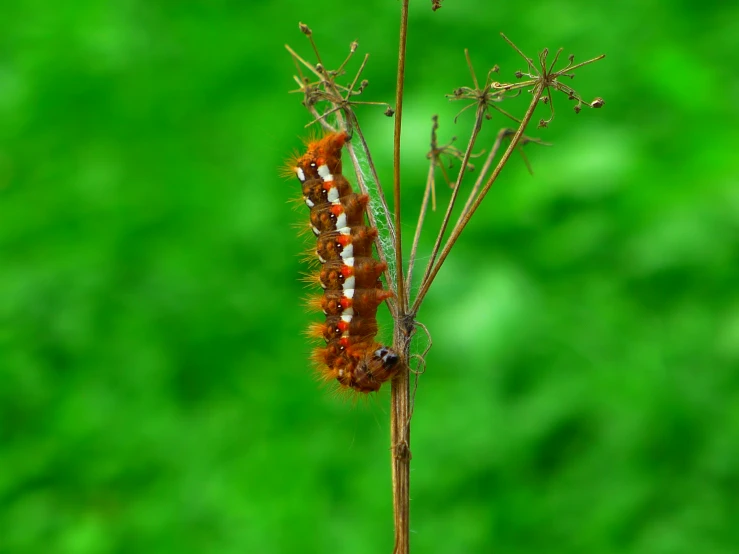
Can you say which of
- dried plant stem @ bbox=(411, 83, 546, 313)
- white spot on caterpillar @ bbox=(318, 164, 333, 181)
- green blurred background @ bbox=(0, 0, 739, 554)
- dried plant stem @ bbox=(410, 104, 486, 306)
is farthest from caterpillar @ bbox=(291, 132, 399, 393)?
green blurred background @ bbox=(0, 0, 739, 554)

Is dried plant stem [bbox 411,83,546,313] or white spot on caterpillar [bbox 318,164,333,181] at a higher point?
white spot on caterpillar [bbox 318,164,333,181]

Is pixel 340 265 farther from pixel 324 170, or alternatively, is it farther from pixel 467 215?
pixel 467 215

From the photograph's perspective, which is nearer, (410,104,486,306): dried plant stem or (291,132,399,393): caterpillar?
(410,104,486,306): dried plant stem

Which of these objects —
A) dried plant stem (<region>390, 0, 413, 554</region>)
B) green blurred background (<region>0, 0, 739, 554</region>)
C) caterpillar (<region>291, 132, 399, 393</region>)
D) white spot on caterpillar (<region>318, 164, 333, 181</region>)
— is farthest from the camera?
green blurred background (<region>0, 0, 739, 554</region>)

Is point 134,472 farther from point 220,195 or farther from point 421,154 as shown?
point 421,154

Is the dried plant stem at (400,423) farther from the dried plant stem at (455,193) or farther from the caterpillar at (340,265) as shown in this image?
the caterpillar at (340,265)

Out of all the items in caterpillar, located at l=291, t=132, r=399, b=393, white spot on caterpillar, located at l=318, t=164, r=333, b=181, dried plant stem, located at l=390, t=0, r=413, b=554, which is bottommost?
dried plant stem, located at l=390, t=0, r=413, b=554

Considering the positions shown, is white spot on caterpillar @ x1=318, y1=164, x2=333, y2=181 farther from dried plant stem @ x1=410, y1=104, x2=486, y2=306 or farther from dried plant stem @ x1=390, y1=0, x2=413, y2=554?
dried plant stem @ x1=390, y1=0, x2=413, y2=554

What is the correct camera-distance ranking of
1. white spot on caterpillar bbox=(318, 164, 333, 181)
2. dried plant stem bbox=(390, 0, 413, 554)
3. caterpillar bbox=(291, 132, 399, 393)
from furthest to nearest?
white spot on caterpillar bbox=(318, 164, 333, 181)
caterpillar bbox=(291, 132, 399, 393)
dried plant stem bbox=(390, 0, 413, 554)
